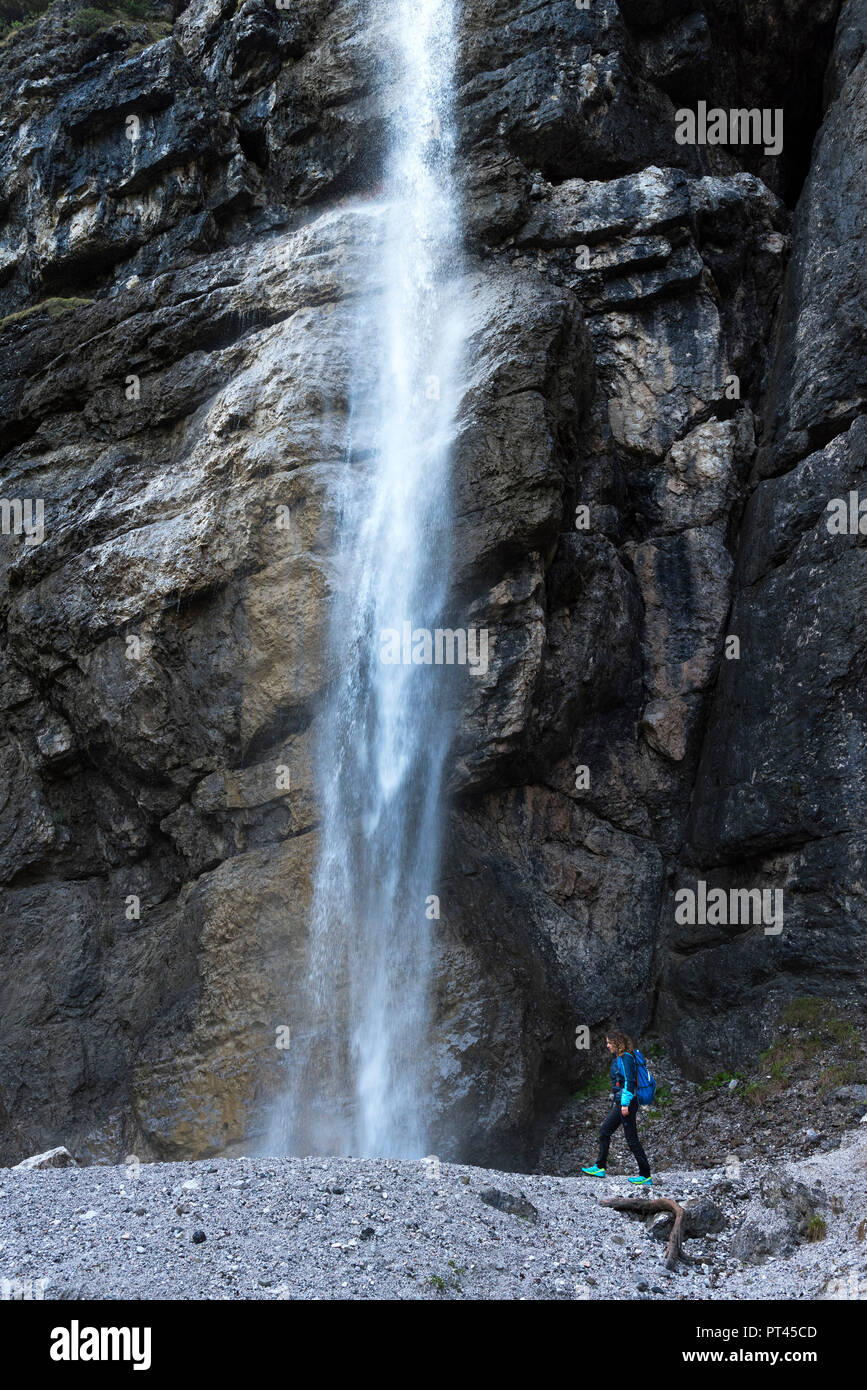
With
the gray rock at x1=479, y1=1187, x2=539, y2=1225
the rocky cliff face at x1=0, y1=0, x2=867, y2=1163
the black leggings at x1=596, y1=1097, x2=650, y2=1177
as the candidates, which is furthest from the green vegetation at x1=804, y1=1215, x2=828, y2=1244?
the rocky cliff face at x1=0, y1=0, x2=867, y2=1163

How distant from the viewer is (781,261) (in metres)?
20.6

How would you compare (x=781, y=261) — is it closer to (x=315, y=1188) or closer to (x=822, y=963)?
(x=822, y=963)

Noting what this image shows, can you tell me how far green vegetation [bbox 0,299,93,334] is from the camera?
2253cm

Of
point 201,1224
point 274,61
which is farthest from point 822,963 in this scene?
point 274,61

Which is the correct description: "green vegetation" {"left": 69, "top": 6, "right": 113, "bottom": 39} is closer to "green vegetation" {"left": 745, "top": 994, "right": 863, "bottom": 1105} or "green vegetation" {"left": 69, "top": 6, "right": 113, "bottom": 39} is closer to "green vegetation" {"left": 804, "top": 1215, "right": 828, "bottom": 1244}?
"green vegetation" {"left": 745, "top": 994, "right": 863, "bottom": 1105}

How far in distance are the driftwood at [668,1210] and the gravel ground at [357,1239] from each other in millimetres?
101

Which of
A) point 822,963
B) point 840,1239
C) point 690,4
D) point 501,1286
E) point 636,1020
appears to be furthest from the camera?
point 690,4

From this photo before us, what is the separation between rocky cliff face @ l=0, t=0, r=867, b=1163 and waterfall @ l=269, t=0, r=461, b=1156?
0.36 m

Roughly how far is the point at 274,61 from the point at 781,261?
10611 mm

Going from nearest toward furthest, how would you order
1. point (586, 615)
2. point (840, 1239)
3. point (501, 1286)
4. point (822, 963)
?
point (501, 1286) < point (840, 1239) < point (822, 963) < point (586, 615)

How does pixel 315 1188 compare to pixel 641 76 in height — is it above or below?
below

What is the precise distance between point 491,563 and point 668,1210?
364 inches

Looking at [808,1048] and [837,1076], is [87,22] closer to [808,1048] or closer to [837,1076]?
[808,1048]

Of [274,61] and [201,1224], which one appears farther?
[274,61]
